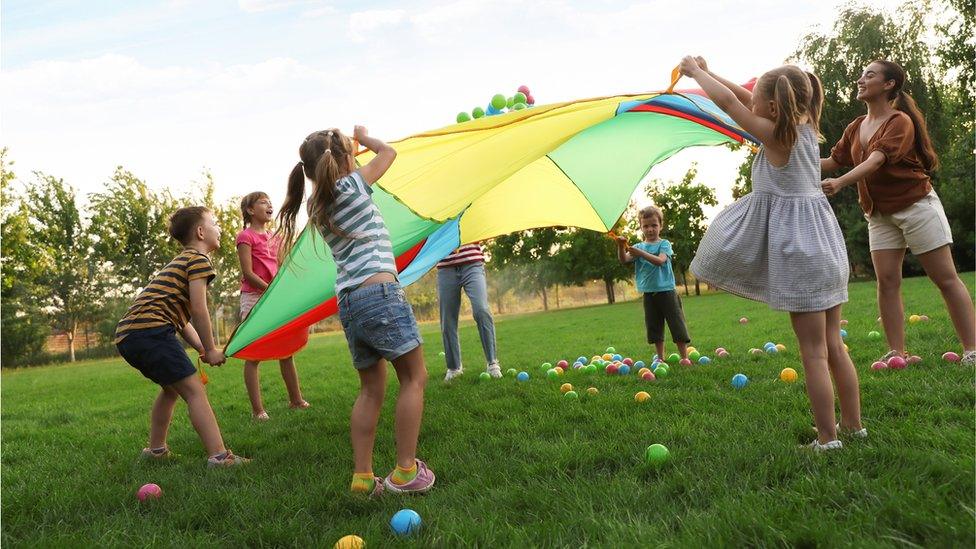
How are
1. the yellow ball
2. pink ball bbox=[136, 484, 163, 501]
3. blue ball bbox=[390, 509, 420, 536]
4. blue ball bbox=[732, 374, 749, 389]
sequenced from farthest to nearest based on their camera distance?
1. blue ball bbox=[732, 374, 749, 389]
2. pink ball bbox=[136, 484, 163, 501]
3. blue ball bbox=[390, 509, 420, 536]
4. the yellow ball

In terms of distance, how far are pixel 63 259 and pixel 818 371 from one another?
33052mm

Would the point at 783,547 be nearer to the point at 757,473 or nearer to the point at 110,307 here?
the point at 757,473

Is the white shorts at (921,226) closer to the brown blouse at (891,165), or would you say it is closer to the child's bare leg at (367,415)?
the brown blouse at (891,165)

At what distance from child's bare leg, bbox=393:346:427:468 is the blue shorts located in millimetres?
65

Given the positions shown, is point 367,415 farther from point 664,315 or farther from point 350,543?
point 664,315

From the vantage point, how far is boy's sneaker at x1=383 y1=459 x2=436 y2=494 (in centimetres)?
261

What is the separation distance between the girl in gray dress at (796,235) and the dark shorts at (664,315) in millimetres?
2530

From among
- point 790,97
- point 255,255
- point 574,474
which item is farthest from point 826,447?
point 255,255

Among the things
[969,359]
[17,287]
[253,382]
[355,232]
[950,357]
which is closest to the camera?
[355,232]

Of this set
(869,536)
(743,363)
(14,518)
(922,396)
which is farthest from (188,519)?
(743,363)

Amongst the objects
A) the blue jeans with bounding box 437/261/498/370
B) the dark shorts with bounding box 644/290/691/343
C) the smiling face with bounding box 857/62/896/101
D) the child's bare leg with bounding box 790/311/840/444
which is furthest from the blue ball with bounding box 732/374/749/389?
the blue jeans with bounding box 437/261/498/370

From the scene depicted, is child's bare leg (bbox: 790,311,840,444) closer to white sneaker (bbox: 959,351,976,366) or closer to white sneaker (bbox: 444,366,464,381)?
white sneaker (bbox: 959,351,976,366)

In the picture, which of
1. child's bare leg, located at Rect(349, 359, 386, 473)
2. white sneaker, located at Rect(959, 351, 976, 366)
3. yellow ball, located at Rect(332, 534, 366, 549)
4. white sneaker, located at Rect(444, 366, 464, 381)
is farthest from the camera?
white sneaker, located at Rect(444, 366, 464, 381)

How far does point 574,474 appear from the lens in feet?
8.66
